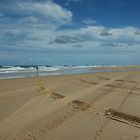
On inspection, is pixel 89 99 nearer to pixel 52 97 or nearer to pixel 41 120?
pixel 52 97

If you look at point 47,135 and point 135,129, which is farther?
point 135,129

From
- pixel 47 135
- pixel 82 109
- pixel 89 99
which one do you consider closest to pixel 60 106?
pixel 82 109

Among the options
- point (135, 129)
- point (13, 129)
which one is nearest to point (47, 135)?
point (13, 129)

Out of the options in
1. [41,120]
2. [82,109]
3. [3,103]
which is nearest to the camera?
[41,120]

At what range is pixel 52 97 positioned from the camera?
1049 cm

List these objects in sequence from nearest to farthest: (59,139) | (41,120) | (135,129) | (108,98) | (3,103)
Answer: (59,139), (135,129), (41,120), (3,103), (108,98)

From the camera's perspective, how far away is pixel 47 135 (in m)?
5.52

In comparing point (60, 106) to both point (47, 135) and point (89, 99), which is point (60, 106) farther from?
point (47, 135)

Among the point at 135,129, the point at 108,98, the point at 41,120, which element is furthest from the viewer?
the point at 108,98

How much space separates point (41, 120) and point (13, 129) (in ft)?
3.29

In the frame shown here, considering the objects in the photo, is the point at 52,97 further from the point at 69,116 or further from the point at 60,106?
the point at 69,116

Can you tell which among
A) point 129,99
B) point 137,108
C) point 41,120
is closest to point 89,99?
point 129,99

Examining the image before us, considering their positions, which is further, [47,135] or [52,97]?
[52,97]

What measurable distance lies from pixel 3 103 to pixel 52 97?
7.19ft
